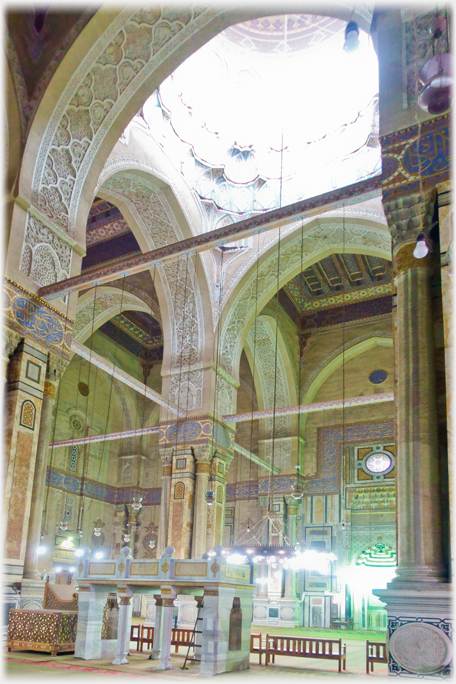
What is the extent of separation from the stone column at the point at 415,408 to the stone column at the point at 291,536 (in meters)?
9.86

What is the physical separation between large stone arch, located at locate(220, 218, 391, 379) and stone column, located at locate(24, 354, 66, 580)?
178 inches

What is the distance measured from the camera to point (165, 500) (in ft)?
35.4

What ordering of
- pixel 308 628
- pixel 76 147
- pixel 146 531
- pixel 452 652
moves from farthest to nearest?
pixel 146 531 → pixel 308 628 → pixel 76 147 → pixel 452 652

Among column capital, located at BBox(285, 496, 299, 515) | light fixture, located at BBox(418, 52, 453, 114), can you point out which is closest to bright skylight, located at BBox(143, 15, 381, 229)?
column capital, located at BBox(285, 496, 299, 515)

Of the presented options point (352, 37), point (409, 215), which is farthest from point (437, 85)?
point (409, 215)

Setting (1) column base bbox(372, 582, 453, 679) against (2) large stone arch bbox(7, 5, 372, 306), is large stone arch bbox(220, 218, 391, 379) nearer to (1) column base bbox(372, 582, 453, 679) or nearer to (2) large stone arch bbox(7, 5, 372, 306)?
(2) large stone arch bbox(7, 5, 372, 306)

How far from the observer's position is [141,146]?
9.98m

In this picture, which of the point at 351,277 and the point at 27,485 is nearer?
the point at 27,485

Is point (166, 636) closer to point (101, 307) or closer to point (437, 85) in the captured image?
point (437, 85)

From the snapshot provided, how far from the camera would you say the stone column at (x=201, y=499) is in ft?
33.6

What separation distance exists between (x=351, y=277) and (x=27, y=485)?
979 cm

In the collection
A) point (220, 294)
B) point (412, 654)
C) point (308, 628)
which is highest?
point (220, 294)

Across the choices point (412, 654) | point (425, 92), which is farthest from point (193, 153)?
point (412, 654)

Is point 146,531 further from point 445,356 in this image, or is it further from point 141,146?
point 445,356
